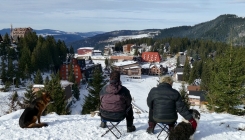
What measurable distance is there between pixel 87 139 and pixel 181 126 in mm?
2472

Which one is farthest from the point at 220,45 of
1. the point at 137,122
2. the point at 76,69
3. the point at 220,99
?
the point at 137,122

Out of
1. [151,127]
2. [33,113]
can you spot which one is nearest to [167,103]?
[151,127]

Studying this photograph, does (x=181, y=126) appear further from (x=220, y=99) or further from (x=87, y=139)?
(x=220, y=99)

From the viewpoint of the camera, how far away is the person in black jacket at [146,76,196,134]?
6.23 metres

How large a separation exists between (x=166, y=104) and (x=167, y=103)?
1.6 inches

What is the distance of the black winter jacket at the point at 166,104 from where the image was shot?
622cm

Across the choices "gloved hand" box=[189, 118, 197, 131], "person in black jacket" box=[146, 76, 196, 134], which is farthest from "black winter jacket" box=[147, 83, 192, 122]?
"gloved hand" box=[189, 118, 197, 131]

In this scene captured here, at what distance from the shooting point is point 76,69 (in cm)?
6500

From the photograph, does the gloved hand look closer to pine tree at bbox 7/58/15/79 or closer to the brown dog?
the brown dog

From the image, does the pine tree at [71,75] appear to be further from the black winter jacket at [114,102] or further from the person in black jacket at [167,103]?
the person in black jacket at [167,103]

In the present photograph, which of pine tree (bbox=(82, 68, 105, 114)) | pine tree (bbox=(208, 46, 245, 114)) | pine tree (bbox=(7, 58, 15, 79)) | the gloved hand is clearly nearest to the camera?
the gloved hand

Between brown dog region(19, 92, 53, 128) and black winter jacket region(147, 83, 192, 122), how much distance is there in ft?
10.2

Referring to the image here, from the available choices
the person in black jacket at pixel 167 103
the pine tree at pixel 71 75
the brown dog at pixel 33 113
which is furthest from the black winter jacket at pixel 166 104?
the pine tree at pixel 71 75

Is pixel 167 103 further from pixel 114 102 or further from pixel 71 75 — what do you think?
pixel 71 75
